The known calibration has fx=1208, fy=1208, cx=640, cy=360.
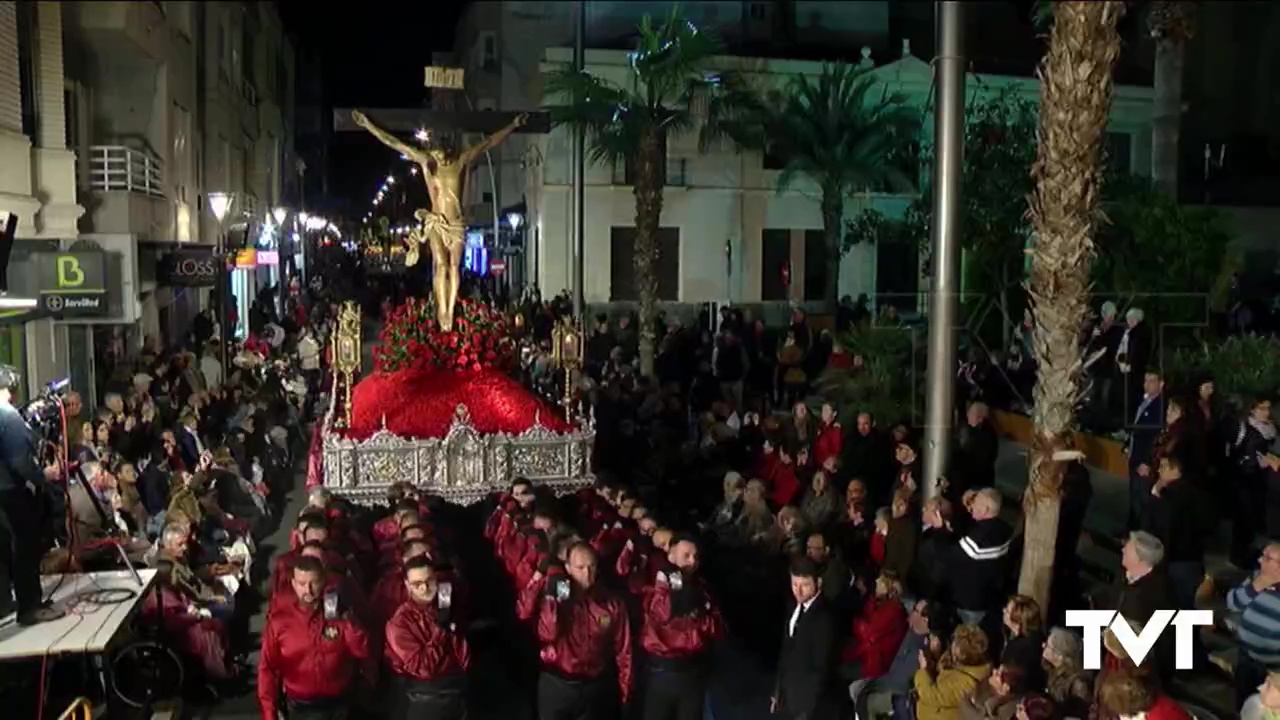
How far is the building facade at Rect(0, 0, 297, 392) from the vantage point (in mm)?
9195

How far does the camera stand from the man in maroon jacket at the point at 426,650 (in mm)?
5973

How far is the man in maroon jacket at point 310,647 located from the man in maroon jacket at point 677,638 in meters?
1.52

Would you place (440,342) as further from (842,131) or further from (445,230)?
(842,131)

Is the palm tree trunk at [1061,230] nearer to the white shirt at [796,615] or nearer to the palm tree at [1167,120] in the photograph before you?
the white shirt at [796,615]

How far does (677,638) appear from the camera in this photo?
6500 mm

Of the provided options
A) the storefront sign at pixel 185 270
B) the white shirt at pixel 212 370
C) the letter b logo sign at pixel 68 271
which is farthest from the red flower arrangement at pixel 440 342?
the storefront sign at pixel 185 270

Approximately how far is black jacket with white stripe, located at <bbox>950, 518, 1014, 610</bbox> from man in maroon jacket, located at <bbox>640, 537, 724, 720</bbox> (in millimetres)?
1574

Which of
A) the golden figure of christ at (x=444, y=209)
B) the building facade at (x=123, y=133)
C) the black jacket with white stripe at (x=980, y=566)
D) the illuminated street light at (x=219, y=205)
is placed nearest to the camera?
the black jacket with white stripe at (x=980, y=566)

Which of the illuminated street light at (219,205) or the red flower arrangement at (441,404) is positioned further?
the illuminated street light at (219,205)

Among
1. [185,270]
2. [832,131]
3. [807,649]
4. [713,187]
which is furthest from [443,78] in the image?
[713,187]

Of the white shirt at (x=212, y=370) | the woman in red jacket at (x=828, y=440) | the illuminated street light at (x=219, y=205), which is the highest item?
the illuminated street light at (x=219, y=205)

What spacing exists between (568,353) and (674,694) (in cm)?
462

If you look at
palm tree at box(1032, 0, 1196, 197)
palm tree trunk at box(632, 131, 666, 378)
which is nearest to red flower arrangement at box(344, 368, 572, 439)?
palm tree trunk at box(632, 131, 666, 378)

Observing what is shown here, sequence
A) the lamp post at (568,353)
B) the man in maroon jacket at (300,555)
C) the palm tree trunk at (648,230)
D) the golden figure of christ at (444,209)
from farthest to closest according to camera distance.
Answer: the palm tree trunk at (648,230), the golden figure of christ at (444,209), the lamp post at (568,353), the man in maroon jacket at (300,555)
